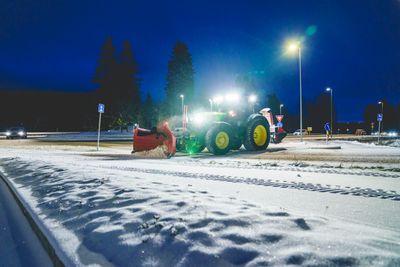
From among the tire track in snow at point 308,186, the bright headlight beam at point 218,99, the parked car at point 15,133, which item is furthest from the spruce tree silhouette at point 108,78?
the tire track in snow at point 308,186

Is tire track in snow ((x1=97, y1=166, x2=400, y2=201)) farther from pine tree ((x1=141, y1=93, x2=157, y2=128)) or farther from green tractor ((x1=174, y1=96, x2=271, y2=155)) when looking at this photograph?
pine tree ((x1=141, y1=93, x2=157, y2=128))

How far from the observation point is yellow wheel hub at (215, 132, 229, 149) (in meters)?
13.2

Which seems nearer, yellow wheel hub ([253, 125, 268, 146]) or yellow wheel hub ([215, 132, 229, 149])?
yellow wheel hub ([215, 132, 229, 149])

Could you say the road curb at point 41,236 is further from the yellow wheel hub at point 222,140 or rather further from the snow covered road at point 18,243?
the yellow wheel hub at point 222,140

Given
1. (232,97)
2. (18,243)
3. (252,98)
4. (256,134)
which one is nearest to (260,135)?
(256,134)

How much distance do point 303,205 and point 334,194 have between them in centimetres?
102

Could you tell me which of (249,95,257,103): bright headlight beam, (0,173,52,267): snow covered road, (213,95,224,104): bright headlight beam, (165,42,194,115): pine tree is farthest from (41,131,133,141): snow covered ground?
(0,173,52,267): snow covered road

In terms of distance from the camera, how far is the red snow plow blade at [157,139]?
12820 millimetres

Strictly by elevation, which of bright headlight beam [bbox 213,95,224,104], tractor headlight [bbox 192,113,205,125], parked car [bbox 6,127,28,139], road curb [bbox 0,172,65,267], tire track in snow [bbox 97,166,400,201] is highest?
bright headlight beam [bbox 213,95,224,104]

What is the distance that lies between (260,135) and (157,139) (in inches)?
193

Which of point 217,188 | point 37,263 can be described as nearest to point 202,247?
point 37,263

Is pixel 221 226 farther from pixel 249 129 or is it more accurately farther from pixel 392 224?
pixel 249 129

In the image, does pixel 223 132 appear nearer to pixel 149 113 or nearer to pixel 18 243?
pixel 18 243

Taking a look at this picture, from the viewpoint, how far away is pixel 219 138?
13.3 meters
